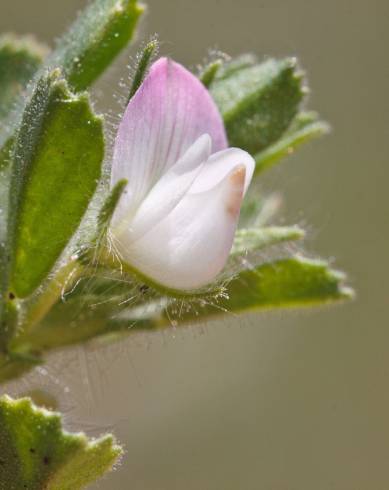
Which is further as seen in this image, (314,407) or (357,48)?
(357,48)

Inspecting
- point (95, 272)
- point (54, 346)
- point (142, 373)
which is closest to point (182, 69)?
point (95, 272)

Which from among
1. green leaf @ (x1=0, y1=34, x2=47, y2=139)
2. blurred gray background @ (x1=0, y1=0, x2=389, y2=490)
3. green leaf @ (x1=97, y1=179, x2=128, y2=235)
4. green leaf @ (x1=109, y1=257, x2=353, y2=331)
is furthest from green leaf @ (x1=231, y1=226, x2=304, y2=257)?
blurred gray background @ (x1=0, y1=0, x2=389, y2=490)

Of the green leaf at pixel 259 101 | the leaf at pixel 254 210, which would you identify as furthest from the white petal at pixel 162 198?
the leaf at pixel 254 210

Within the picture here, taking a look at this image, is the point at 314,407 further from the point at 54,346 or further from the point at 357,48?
the point at 54,346

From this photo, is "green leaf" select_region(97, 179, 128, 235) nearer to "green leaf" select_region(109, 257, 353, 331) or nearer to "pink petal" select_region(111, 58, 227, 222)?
"pink petal" select_region(111, 58, 227, 222)

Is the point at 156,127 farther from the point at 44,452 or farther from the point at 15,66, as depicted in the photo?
the point at 15,66

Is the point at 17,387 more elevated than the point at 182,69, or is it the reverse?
the point at 182,69
